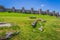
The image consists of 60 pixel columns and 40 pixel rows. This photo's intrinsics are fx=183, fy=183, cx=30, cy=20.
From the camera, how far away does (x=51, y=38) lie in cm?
2030

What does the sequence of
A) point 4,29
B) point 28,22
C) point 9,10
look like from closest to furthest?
point 4,29 → point 28,22 → point 9,10

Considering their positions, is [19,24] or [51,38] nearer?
[51,38]

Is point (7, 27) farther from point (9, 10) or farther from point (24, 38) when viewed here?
point (9, 10)

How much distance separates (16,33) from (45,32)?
3.53 metres

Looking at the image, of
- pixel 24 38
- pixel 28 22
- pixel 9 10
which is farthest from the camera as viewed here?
pixel 9 10

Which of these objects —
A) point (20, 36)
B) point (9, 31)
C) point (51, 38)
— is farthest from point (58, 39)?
point (9, 31)

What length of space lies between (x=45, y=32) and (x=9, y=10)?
22.1m

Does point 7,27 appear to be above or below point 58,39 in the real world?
above

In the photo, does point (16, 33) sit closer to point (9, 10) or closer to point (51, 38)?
point (51, 38)

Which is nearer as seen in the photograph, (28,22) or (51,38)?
(51,38)

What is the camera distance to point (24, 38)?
19.6 m

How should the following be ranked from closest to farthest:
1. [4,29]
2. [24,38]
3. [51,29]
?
[24,38], [4,29], [51,29]

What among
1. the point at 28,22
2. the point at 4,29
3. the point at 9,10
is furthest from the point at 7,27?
the point at 9,10

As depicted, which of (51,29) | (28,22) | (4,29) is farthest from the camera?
(28,22)
